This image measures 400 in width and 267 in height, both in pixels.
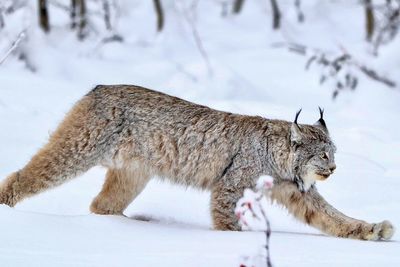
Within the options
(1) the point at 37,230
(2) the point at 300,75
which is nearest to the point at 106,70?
(2) the point at 300,75

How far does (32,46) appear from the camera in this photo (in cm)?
1427

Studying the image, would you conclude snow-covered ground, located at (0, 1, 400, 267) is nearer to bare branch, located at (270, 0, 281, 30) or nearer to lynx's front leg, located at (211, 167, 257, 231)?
lynx's front leg, located at (211, 167, 257, 231)

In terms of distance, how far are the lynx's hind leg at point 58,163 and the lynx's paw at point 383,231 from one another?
6.96ft

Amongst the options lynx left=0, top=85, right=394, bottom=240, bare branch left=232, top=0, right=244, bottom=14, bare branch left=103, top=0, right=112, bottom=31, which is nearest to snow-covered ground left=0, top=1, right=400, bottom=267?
lynx left=0, top=85, right=394, bottom=240

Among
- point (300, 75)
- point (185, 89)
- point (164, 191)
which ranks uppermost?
point (300, 75)

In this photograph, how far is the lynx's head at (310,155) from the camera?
7.02m

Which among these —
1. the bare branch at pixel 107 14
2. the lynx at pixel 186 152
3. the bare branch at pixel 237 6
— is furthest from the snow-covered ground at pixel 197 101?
the bare branch at pixel 237 6

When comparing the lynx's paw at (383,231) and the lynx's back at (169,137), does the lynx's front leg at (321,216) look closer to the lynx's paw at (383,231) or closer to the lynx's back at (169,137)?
the lynx's paw at (383,231)

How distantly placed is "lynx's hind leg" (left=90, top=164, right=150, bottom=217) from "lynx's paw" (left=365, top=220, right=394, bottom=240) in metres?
1.85

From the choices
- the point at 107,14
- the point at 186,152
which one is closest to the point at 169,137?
the point at 186,152

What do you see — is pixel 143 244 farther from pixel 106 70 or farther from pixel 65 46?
pixel 65 46

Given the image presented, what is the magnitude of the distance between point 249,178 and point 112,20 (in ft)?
44.7

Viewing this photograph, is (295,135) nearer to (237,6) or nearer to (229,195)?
(229,195)

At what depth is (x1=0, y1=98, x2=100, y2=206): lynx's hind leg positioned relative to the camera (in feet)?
23.4
